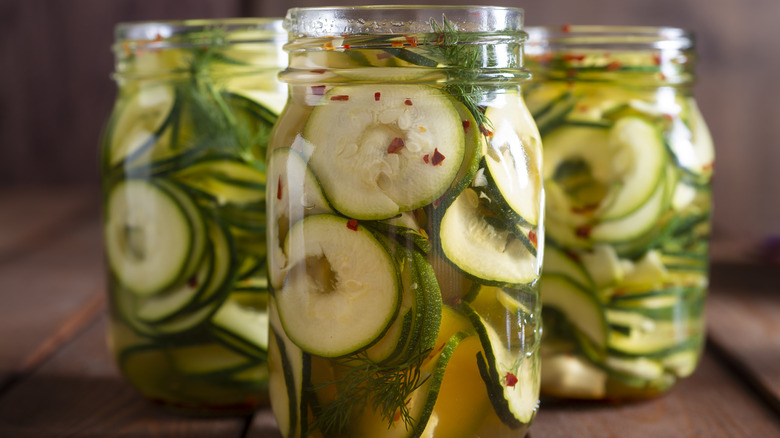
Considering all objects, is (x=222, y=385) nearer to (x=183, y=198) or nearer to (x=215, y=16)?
(x=183, y=198)

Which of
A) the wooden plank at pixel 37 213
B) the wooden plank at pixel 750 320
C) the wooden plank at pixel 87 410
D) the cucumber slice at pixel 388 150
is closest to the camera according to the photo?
the cucumber slice at pixel 388 150

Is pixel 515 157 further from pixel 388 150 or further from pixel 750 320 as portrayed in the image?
pixel 750 320

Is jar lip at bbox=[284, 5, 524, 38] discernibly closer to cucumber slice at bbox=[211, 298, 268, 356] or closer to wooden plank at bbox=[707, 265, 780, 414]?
cucumber slice at bbox=[211, 298, 268, 356]

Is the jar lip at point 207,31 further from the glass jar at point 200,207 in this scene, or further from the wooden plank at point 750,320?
the wooden plank at point 750,320

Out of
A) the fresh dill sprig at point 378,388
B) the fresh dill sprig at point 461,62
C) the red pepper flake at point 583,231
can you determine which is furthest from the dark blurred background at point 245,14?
the fresh dill sprig at point 378,388

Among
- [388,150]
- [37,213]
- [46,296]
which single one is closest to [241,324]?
[388,150]

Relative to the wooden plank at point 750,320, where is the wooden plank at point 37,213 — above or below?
above

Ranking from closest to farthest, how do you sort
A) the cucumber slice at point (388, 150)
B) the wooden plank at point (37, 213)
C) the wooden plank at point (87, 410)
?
1. the cucumber slice at point (388, 150)
2. the wooden plank at point (87, 410)
3. the wooden plank at point (37, 213)

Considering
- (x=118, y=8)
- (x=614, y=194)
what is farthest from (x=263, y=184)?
(x=118, y=8)
